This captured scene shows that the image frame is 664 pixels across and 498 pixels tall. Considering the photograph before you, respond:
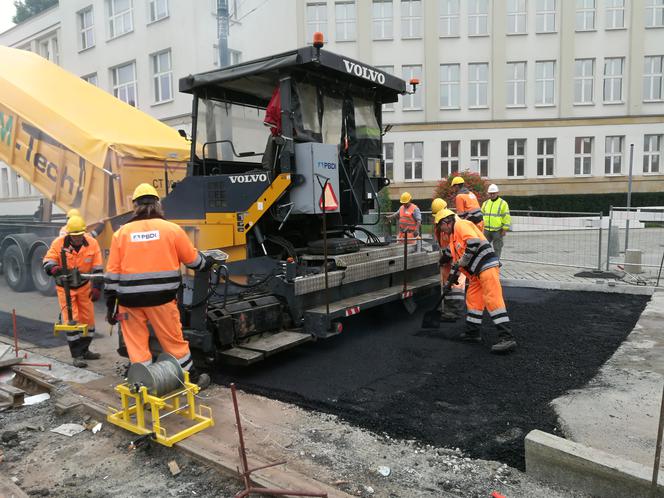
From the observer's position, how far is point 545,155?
83.5ft

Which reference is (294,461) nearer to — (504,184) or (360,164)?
(360,164)

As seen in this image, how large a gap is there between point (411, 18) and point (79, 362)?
23628mm

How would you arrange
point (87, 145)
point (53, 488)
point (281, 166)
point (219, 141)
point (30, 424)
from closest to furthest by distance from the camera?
point (53, 488), point (30, 424), point (281, 166), point (219, 141), point (87, 145)

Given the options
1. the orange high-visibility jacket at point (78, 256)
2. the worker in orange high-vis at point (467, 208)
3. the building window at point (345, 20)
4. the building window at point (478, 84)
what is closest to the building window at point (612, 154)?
the building window at point (478, 84)

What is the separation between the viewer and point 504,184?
82.9 ft

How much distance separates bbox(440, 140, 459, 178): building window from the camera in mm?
25562

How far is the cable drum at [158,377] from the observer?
11.5 ft

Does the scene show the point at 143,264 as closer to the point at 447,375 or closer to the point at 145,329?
the point at 145,329

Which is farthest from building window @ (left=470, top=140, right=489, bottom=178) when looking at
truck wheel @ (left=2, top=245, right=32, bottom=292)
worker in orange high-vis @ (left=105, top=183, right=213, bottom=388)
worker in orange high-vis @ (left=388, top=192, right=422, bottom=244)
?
worker in orange high-vis @ (left=105, top=183, right=213, bottom=388)

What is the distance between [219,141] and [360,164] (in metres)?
1.60

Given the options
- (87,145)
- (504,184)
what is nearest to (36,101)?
(87,145)

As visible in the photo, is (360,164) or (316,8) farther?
(316,8)

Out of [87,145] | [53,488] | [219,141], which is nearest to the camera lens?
[53,488]

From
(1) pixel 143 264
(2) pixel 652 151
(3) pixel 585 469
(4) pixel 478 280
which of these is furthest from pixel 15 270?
(2) pixel 652 151
